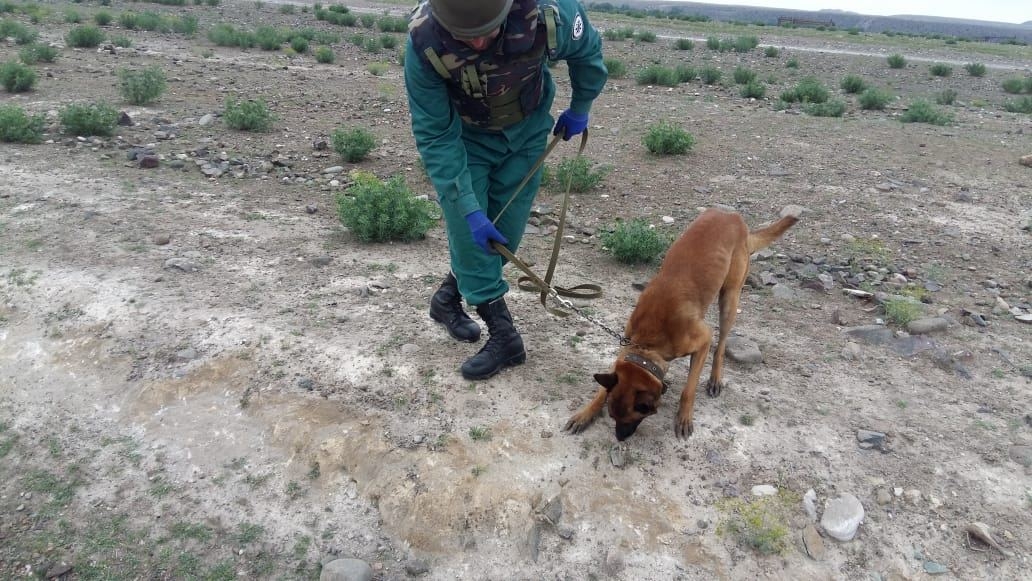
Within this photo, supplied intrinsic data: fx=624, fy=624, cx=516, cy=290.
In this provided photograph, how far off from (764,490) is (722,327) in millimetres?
1012

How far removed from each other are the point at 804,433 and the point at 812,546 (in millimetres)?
662

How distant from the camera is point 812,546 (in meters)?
2.47

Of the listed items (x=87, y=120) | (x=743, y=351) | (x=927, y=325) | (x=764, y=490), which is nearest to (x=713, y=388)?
(x=743, y=351)

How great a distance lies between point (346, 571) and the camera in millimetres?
2379

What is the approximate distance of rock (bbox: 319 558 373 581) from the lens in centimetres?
237

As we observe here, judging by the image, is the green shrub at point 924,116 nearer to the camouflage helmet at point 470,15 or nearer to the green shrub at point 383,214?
the green shrub at point 383,214

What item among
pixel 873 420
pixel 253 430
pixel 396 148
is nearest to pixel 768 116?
pixel 396 148

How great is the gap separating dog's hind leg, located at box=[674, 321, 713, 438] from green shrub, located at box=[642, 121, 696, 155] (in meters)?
4.64

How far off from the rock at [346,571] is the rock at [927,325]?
3.47 meters

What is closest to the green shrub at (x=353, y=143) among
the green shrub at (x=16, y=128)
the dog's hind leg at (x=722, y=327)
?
the green shrub at (x=16, y=128)

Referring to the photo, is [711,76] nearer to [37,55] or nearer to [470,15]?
[470,15]

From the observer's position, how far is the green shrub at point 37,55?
9922 millimetres

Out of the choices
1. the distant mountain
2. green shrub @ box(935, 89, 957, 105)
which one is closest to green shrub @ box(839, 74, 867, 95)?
green shrub @ box(935, 89, 957, 105)

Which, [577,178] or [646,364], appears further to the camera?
[577,178]
